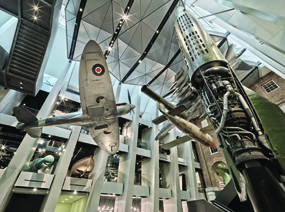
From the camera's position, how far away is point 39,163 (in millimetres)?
8727

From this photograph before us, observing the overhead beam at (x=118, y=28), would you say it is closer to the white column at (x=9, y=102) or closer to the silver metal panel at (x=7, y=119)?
the white column at (x=9, y=102)

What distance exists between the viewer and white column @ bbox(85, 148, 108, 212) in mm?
9148

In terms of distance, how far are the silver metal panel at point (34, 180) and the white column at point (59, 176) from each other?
14.9 inches

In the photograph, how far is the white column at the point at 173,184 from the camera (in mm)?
12469

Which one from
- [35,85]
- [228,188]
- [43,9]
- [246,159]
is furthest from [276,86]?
[35,85]

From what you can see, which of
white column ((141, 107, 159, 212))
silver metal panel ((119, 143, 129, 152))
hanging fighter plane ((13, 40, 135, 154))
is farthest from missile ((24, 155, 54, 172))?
white column ((141, 107, 159, 212))

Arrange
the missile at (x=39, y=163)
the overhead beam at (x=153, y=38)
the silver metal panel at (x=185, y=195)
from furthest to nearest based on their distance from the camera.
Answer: the silver metal panel at (x=185, y=195)
the overhead beam at (x=153, y=38)
the missile at (x=39, y=163)

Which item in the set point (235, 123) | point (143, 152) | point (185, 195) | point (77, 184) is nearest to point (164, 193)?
point (185, 195)

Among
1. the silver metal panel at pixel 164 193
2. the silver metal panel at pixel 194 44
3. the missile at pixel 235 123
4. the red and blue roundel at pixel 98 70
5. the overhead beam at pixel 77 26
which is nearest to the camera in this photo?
the missile at pixel 235 123

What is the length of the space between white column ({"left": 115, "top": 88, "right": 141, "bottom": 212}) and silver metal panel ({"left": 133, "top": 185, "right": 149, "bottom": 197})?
0.66 metres

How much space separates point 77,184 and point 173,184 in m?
8.86

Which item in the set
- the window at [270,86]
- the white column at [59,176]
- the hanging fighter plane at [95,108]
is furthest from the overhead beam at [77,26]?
the window at [270,86]

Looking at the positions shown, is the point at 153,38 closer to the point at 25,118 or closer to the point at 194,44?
the point at 194,44

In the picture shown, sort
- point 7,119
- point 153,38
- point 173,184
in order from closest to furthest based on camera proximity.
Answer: point 7,119
point 153,38
point 173,184
